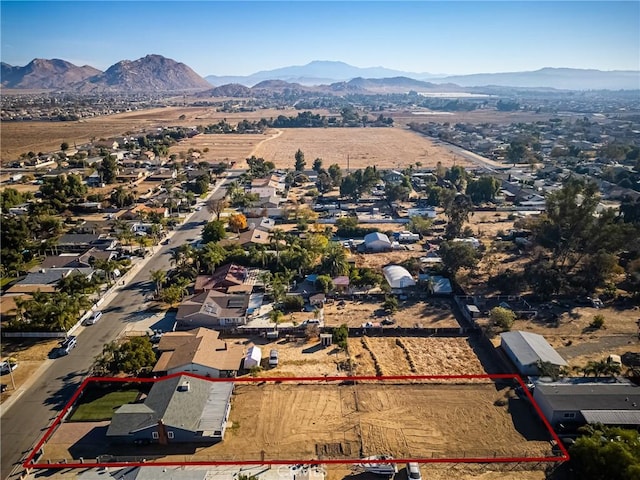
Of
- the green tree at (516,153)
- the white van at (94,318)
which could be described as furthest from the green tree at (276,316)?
the green tree at (516,153)

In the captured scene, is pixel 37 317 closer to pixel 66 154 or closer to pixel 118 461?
pixel 118 461

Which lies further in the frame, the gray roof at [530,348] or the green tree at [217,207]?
the green tree at [217,207]

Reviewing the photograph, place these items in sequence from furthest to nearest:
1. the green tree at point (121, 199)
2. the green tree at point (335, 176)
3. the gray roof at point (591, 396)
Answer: the green tree at point (335, 176) → the green tree at point (121, 199) → the gray roof at point (591, 396)

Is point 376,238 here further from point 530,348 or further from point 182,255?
point 530,348

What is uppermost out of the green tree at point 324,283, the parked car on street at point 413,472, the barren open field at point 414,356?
the green tree at point 324,283

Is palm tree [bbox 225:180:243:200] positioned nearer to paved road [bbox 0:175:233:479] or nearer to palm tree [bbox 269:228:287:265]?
palm tree [bbox 269:228:287:265]

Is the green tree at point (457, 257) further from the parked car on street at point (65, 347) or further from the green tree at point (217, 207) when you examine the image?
the parked car on street at point (65, 347)

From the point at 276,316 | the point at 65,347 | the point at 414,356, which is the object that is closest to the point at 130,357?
the point at 65,347
